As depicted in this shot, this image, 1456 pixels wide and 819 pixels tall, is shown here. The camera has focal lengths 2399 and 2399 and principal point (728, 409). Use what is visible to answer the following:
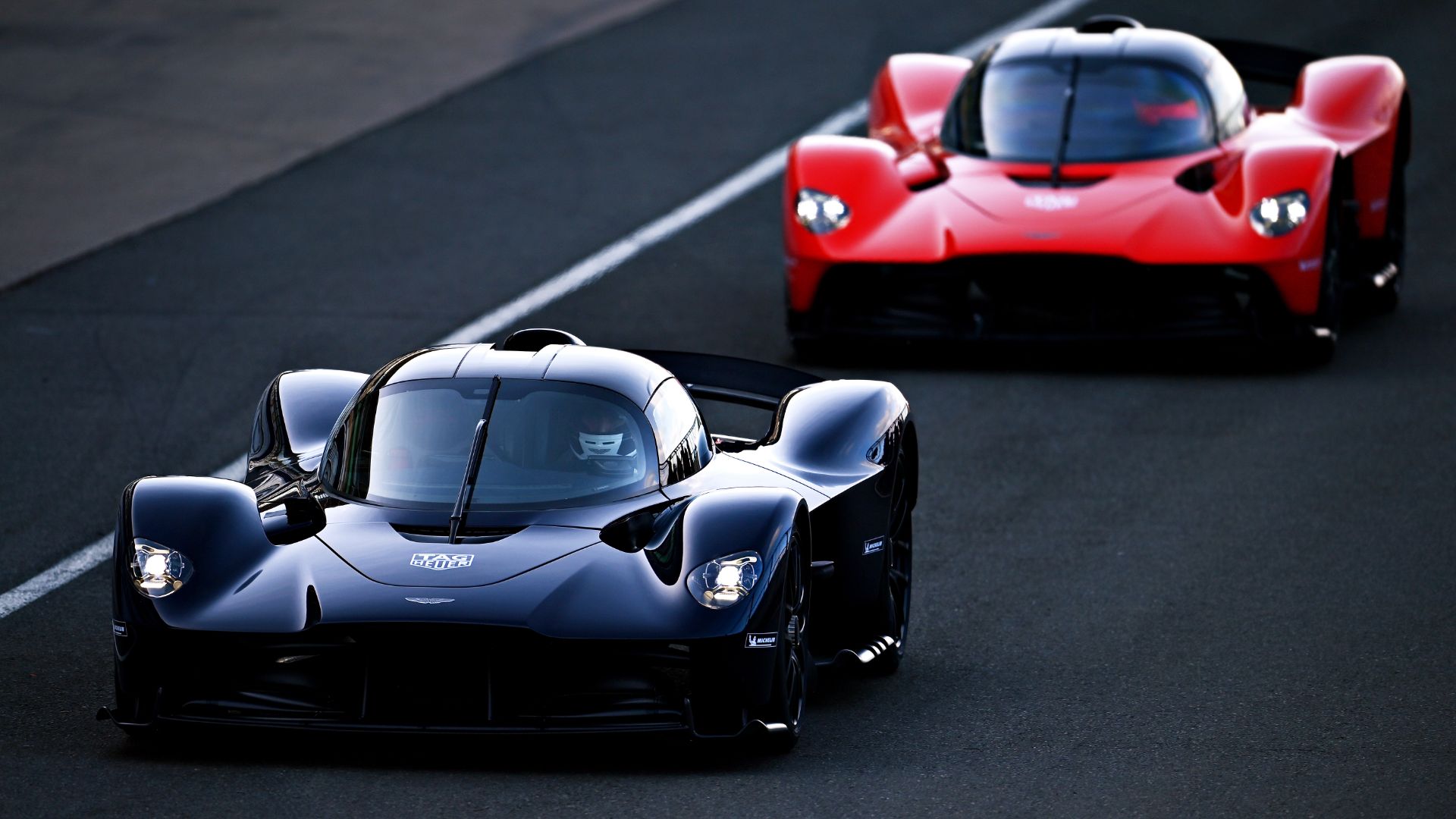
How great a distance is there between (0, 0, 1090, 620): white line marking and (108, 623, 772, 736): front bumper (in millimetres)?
2356

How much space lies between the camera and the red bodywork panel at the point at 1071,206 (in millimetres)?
12531

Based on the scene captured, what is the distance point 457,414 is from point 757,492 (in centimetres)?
104

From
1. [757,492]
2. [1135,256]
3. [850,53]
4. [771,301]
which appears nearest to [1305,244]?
[1135,256]

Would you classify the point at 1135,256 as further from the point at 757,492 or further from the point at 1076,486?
the point at 757,492

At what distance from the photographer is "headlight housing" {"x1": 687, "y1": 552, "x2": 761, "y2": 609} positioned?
6.80m

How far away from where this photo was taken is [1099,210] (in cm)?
1269

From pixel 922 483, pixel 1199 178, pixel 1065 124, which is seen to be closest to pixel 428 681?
pixel 922 483

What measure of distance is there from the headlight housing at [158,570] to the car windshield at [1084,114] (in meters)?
7.45

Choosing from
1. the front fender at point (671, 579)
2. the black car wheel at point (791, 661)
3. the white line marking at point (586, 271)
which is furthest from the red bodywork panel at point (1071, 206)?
the front fender at point (671, 579)

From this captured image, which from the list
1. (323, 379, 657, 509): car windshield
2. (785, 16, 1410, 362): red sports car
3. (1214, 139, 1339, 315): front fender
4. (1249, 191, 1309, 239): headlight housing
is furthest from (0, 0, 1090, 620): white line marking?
(1249, 191, 1309, 239): headlight housing

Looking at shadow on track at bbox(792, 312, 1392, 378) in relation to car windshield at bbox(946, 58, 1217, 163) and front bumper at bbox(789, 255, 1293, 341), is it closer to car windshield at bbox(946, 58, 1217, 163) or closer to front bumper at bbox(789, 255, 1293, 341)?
front bumper at bbox(789, 255, 1293, 341)

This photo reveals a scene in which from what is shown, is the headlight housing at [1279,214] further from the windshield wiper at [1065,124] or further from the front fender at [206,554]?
the front fender at [206,554]

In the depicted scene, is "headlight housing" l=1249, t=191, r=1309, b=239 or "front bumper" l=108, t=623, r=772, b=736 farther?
"headlight housing" l=1249, t=191, r=1309, b=239

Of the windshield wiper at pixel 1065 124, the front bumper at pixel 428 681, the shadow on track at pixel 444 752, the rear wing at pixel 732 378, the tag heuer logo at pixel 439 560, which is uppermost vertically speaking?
the tag heuer logo at pixel 439 560
